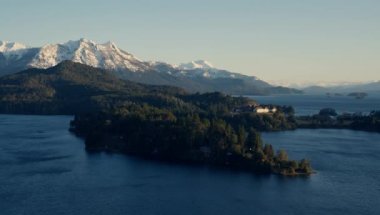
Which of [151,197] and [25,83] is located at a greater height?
[25,83]

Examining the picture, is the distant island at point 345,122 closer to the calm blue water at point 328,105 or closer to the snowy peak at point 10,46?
the calm blue water at point 328,105

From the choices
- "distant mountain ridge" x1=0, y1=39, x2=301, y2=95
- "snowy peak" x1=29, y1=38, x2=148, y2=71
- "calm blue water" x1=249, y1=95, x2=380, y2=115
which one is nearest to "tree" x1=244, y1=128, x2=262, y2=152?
"calm blue water" x1=249, y1=95, x2=380, y2=115

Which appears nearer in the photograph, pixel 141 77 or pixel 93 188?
pixel 93 188

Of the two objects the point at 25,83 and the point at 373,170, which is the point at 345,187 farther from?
the point at 25,83

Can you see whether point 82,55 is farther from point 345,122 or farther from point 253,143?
point 253,143

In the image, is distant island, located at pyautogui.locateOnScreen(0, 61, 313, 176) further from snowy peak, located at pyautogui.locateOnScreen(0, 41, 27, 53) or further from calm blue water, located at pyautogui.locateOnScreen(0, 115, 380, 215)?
snowy peak, located at pyautogui.locateOnScreen(0, 41, 27, 53)

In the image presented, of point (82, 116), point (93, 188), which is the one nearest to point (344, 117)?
point (82, 116)
